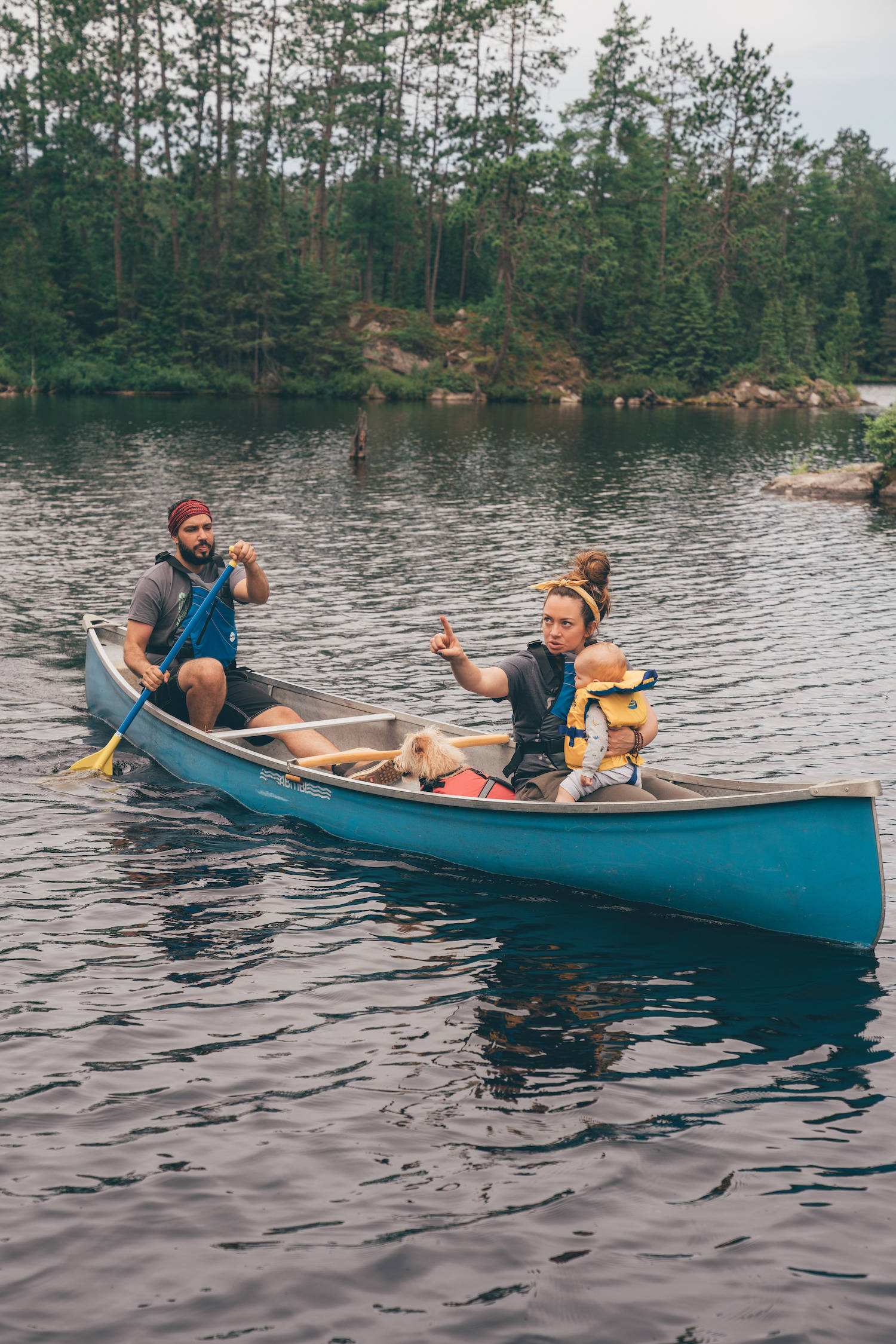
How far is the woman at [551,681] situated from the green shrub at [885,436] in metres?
23.9

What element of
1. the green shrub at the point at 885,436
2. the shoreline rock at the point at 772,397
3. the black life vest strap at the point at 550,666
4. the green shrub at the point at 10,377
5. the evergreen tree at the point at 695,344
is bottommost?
the black life vest strap at the point at 550,666

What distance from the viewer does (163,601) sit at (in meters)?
9.60

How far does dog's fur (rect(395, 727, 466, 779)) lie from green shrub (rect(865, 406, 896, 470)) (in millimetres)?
23881

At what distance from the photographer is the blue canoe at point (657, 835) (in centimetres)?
641

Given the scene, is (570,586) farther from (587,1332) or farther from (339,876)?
(587,1332)

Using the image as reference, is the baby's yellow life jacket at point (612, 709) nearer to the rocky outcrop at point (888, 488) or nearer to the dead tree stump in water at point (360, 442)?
the rocky outcrop at point (888, 488)

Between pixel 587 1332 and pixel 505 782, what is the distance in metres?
4.45

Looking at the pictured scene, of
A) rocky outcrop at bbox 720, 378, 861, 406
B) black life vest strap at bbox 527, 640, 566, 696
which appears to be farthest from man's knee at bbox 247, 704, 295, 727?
rocky outcrop at bbox 720, 378, 861, 406

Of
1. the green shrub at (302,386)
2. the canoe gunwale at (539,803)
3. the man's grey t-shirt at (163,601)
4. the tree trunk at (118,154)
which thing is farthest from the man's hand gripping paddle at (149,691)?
the tree trunk at (118,154)

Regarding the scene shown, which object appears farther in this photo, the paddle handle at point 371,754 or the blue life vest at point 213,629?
the blue life vest at point 213,629

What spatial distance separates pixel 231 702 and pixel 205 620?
0.78 metres

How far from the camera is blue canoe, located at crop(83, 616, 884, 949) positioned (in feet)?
21.0

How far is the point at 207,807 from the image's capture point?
9289 mm

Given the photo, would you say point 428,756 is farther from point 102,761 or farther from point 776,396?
point 776,396
